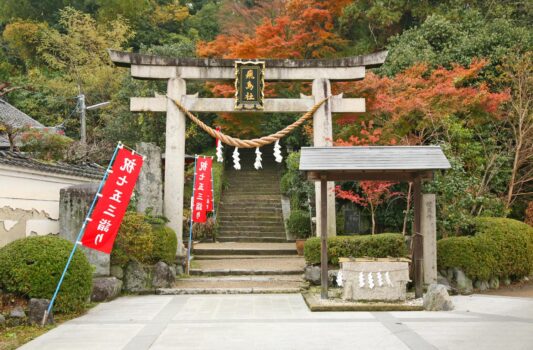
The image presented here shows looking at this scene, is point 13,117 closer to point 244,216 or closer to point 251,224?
point 244,216

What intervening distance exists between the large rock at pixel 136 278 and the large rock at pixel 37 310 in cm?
338

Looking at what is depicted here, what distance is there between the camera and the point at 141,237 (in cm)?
1173

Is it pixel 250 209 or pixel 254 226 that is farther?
pixel 250 209

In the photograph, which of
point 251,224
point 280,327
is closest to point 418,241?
point 280,327

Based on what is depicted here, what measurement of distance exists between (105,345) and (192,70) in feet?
27.3

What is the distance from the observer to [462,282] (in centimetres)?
1193

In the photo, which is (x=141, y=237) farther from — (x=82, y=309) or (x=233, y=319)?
(x=233, y=319)

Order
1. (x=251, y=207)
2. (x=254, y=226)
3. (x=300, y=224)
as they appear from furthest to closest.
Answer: (x=251, y=207)
(x=254, y=226)
(x=300, y=224)

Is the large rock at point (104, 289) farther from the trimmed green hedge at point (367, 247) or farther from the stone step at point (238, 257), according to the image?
the stone step at point (238, 257)

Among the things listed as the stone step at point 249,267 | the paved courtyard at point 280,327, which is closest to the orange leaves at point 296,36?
the stone step at point 249,267

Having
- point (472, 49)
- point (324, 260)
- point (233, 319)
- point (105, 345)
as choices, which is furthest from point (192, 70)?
point (472, 49)

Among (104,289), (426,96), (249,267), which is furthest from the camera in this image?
(426,96)

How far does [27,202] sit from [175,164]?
3.77 meters

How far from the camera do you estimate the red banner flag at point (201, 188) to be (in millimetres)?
15375
